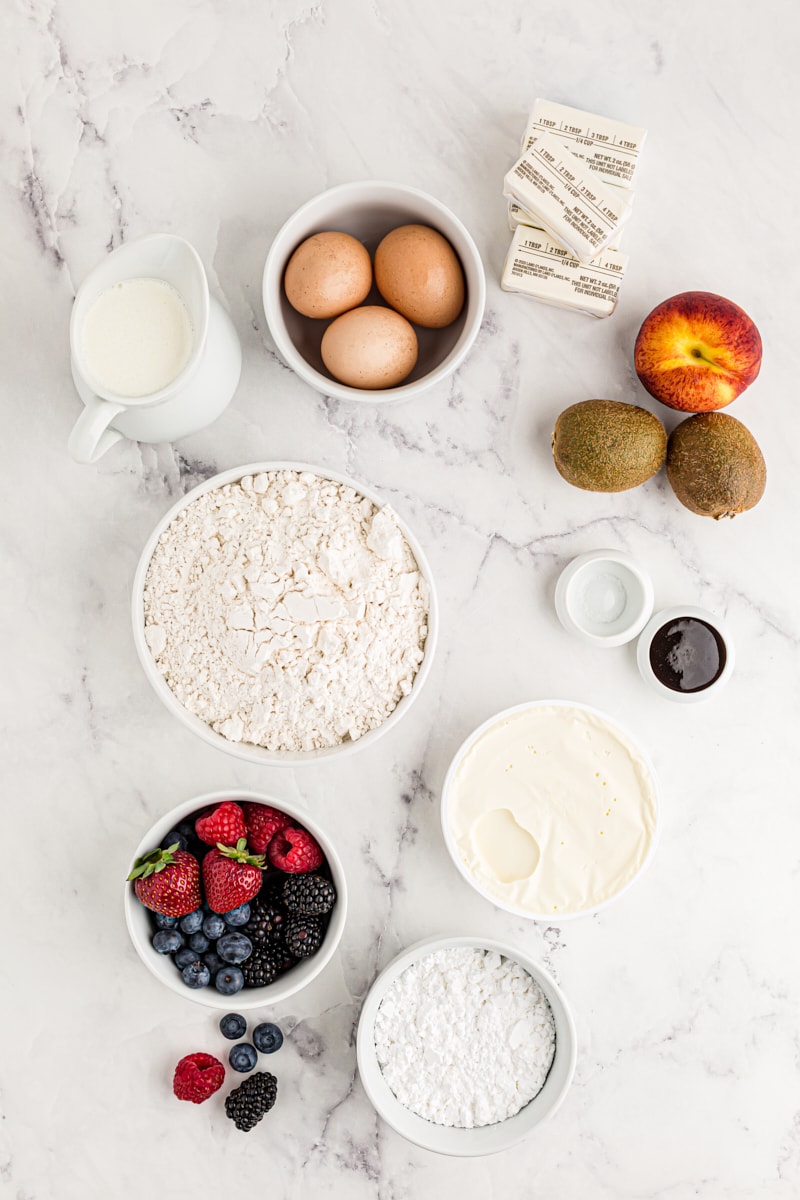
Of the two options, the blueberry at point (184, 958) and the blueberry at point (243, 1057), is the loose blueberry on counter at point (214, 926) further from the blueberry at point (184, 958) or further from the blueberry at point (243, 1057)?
the blueberry at point (243, 1057)

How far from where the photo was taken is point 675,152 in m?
1.19

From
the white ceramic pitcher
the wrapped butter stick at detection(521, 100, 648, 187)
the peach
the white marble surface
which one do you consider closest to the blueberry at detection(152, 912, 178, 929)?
the white marble surface

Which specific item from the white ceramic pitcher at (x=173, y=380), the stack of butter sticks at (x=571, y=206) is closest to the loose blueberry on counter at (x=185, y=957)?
the white ceramic pitcher at (x=173, y=380)

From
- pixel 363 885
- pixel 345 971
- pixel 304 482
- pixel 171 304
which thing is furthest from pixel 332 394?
pixel 345 971

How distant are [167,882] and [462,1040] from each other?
1.52ft

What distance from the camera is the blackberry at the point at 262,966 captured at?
1106 millimetres

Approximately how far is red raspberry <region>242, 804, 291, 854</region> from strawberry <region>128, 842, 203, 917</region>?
8cm

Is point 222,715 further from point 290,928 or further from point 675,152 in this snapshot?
point 675,152

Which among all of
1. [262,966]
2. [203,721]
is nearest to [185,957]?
[262,966]

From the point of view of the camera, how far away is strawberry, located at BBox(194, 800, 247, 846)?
109cm

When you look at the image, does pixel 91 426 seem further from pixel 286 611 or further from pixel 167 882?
pixel 167 882

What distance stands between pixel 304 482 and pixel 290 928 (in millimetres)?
577

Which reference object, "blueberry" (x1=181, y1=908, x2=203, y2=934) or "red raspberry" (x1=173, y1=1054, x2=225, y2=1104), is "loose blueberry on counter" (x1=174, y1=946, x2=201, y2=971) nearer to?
"blueberry" (x1=181, y1=908, x2=203, y2=934)

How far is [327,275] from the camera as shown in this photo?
3.47 ft
